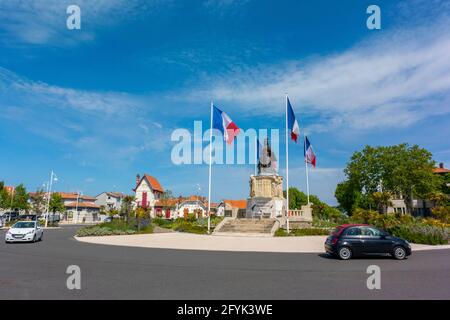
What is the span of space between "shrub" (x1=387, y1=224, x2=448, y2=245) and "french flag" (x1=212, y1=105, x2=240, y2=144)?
50.7 ft

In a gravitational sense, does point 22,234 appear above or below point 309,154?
below

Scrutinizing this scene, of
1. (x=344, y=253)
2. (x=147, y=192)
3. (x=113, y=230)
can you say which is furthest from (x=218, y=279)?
(x=147, y=192)

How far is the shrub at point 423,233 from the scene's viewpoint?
21422mm

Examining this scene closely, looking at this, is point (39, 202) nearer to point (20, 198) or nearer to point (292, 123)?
point (20, 198)

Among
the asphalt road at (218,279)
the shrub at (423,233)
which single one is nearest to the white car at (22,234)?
the asphalt road at (218,279)

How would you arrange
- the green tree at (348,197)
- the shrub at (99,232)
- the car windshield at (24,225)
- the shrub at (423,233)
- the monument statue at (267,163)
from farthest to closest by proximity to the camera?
the green tree at (348,197) < the monument statue at (267,163) < the shrub at (99,232) < the car windshield at (24,225) < the shrub at (423,233)

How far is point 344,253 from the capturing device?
14.4 m

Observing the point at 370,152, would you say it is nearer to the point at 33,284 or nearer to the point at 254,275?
the point at 254,275

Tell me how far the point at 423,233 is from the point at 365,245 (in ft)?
35.4

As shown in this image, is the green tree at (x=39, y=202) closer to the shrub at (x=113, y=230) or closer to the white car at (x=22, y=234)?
the shrub at (x=113, y=230)

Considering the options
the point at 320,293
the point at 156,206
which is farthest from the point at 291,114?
the point at 156,206

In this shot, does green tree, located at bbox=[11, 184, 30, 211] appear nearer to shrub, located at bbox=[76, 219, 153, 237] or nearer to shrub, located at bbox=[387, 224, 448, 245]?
shrub, located at bbox=[76, 219, 153, 237]

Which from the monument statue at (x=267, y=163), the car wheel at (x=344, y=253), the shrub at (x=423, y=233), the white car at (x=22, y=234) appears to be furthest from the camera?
the monument statue at (x=267, y=163)

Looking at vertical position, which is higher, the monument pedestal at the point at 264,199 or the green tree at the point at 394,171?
the green tree at the point at 394,171
